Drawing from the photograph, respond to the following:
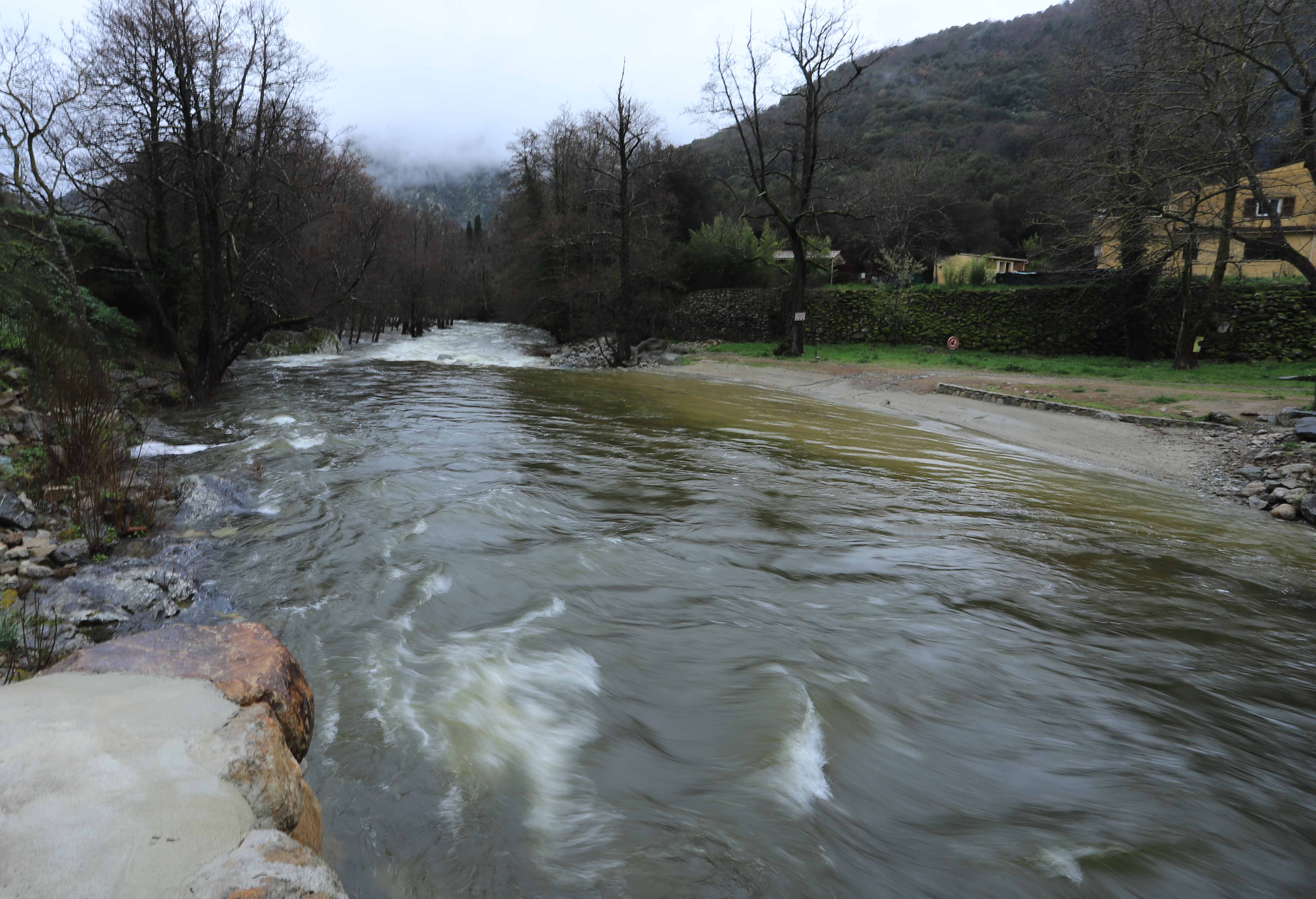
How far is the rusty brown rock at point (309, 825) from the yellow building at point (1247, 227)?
15.1 meters

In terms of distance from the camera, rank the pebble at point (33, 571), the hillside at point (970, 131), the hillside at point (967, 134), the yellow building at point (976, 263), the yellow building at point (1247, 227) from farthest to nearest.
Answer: the hillside at point (967, 134) → the hillside at point (970, 131) → the yellow building at point (976, 263) → the yellow building at point (1247, 227) → the pebble at point (33, 571)

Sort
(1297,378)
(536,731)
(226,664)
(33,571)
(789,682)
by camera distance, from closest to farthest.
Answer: (226,664) → (536,731) → (789,682) → (33,571) → (1297,378)

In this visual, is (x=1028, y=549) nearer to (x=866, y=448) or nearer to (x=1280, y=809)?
(x=1280, y=809)

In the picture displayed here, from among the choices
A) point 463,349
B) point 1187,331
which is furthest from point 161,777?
point 463,349

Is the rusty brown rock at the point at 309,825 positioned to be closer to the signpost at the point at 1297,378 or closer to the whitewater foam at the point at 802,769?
the whitewater foam at the point at 802,769

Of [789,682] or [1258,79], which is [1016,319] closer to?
[1258,79]

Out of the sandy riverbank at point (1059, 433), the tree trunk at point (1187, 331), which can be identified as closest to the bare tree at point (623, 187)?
the sandy riverbank at point (1059, 433)

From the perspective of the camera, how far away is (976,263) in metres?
30.2

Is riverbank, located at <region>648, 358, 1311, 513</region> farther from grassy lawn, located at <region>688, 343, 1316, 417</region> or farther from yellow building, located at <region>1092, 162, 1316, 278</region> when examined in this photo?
yellow building, located at <region>1092, 162, 1316, 278</region>

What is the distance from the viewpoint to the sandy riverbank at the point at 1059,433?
9.48 m

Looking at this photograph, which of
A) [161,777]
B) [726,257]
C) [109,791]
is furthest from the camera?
[726,257]

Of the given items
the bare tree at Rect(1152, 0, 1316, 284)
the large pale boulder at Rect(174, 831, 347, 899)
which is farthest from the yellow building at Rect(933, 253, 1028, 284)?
the large pale boulder at Rect(174, 831, 347, 899)

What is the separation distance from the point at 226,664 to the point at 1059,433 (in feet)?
42.9

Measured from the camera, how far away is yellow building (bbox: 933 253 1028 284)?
3120cm
